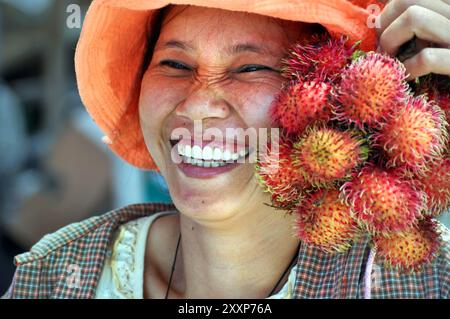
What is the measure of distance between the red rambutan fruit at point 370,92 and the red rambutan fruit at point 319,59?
0.24 feet

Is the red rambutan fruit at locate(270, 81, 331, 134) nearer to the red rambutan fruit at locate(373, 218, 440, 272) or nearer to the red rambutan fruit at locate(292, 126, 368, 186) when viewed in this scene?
the red rambutan fruit at locate(292, 126, 368, 186)

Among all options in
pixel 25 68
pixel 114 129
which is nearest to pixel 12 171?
pixel 25 68

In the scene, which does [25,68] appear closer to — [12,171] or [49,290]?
[12,171]

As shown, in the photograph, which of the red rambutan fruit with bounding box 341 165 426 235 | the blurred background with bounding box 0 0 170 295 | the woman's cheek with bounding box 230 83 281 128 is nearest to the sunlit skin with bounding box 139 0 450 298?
the woman's cheek with bounding box 230 83 281 128

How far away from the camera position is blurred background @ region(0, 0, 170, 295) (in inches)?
185

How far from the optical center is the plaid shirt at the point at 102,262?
1.97m

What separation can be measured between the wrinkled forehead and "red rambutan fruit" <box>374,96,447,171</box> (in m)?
0.55

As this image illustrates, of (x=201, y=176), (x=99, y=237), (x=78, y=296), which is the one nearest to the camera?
(x=201, y=176)

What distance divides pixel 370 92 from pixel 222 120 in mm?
520

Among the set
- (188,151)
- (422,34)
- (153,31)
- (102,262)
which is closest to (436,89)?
(422,34)

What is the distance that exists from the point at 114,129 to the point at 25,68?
513 centimetres

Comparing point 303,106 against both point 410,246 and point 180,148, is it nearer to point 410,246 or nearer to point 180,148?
point 410,246

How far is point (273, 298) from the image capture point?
6.92 ft

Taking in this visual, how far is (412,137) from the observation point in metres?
1.53
